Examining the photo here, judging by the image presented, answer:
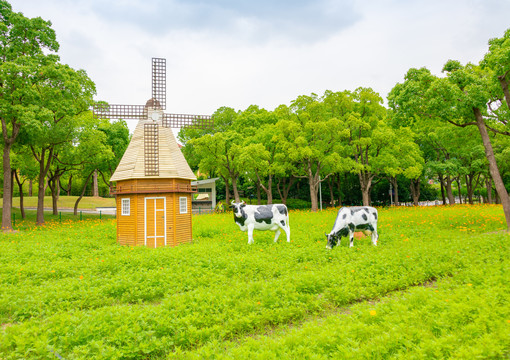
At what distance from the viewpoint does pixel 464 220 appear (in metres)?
21.1

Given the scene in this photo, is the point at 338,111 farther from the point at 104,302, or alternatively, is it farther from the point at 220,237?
the point at 104,302

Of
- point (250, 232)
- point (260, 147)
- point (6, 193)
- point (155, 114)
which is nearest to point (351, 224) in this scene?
point (250, 232)

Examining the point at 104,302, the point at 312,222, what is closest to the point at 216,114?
the point at 312,222

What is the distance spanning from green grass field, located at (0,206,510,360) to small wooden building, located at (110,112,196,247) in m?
4.93

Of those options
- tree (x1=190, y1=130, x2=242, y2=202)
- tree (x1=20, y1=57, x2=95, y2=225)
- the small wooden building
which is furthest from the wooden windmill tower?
tree (x1=190, y1=130, x2=242, y2=202)

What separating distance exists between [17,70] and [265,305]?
75.9 feet

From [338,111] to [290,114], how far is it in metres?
5.85

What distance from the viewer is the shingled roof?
59.7 ft

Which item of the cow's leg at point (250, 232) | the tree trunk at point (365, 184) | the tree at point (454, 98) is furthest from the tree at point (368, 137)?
the cow's leg at point (250, 232)

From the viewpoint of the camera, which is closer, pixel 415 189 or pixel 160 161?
pixel 160 161

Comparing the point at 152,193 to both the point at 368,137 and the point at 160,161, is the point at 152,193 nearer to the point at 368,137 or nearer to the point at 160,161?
the point at 160,161

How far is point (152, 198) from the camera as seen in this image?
1792cm

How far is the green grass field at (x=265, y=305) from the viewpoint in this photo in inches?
203

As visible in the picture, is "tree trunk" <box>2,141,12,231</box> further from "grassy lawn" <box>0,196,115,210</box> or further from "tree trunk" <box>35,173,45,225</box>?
"grassy lawn" <box>0,196,115,210</box>
